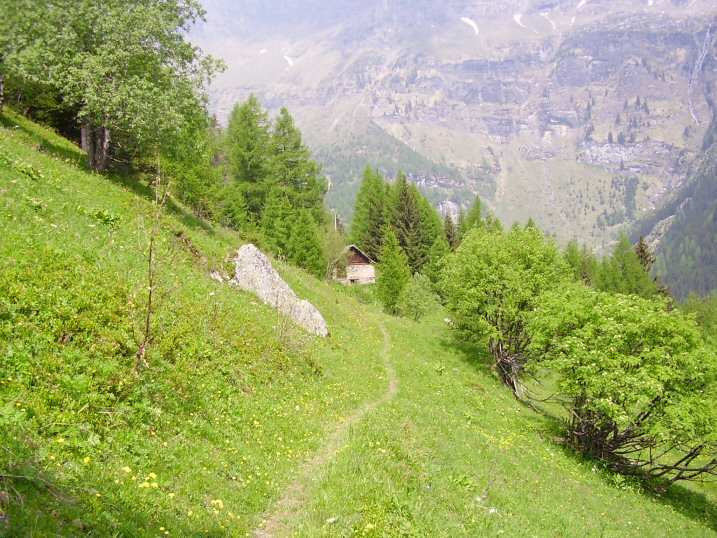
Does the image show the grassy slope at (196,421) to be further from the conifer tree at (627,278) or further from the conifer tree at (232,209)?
the conifer tree at (627,278)

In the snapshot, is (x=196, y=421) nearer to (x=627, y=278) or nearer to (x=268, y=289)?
(x=268, y=289)

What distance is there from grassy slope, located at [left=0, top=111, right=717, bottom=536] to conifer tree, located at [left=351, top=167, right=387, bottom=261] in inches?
2160

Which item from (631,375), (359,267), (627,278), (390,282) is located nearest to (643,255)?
(627,278)

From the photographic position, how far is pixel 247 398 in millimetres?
14680

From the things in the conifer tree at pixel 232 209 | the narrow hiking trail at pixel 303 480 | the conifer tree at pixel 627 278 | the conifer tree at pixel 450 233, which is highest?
the conifer tree at pixel 232 209

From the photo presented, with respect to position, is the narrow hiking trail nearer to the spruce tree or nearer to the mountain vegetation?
the mountain vegetation

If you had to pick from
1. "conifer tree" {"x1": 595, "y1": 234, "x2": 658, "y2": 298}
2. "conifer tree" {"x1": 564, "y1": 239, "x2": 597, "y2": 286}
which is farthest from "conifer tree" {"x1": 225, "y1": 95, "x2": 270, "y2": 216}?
"conifer tree" {"x1": 595, "y1": 234, "x2": 658, "y2": 298}

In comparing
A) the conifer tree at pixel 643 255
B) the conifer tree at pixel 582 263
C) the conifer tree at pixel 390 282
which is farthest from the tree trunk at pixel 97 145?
the conifer tree at pixel 643 255

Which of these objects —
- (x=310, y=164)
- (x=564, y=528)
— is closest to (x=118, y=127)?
(x=564, y=528)

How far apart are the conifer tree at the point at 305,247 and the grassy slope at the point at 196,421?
77.8ft

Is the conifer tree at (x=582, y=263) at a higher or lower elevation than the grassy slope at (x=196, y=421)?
lower

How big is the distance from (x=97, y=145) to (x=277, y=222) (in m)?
25.8

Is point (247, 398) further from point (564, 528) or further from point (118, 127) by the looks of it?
point (118, 127)

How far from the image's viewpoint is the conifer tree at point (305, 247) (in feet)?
164
